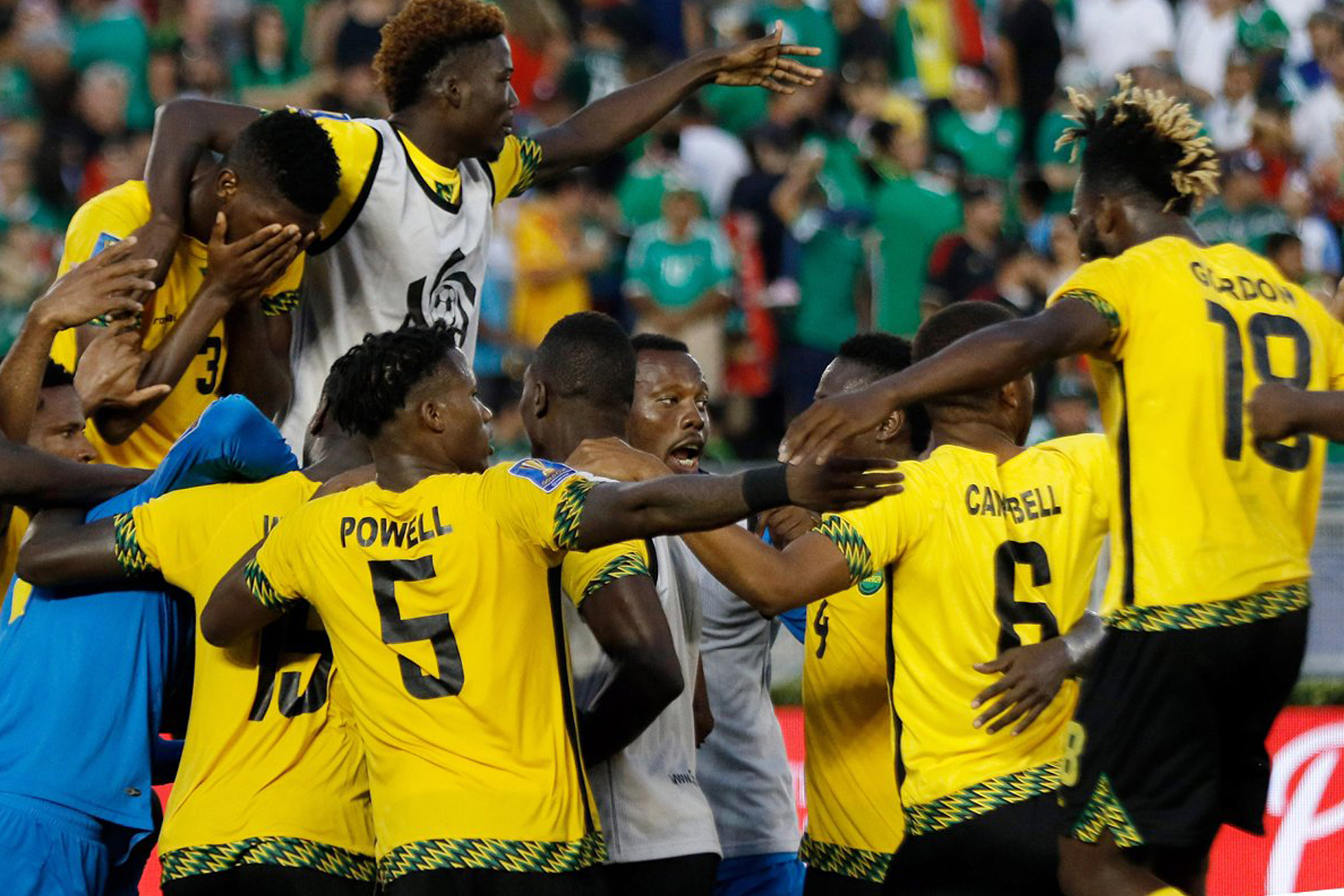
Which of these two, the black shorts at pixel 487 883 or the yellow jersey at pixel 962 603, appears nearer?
the black shorts at pixel 487 883

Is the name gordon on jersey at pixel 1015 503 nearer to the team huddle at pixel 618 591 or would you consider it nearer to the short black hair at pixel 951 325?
the team huddle at pixel 618 591

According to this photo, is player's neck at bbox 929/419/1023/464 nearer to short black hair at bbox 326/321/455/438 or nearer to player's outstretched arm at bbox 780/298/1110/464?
player's outstretched arm at bbox 780/298/1110/464

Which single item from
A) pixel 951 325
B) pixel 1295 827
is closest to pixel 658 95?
pixel 951 325

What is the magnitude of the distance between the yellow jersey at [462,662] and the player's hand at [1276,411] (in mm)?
1495

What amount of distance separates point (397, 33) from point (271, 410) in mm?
1230

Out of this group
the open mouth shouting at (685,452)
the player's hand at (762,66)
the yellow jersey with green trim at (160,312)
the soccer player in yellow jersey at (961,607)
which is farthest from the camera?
the player's hand at (762,66)

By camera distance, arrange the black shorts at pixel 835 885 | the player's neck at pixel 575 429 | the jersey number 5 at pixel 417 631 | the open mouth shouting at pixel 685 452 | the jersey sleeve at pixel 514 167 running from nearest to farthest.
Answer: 1. the jersey number 5 at pixel 417 631
2. the player's neck at pixel 575 429
3. the black shorts at pixel 835 885
4. the open mouth shouting at pixel 685 452
5. the jersey sleeve at pixel 514 167

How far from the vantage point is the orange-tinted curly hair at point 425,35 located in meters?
6.26

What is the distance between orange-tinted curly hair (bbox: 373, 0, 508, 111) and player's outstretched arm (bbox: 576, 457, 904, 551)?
7.30 ft

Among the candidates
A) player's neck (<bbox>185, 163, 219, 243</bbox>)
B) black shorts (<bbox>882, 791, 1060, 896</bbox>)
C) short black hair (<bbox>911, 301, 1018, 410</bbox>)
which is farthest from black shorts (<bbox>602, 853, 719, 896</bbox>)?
player's neck (<bbox>185, 163, 219, 243</bbox>)

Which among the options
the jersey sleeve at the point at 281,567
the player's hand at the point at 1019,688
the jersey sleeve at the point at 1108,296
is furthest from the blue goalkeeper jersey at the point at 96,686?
the jersey sleeve at the point at 1108,296

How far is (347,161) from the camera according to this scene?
19.7ft

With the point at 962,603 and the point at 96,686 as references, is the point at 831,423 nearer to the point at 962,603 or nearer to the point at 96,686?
the point at 962,603

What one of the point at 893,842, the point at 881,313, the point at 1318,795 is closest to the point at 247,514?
the point at 893,842
